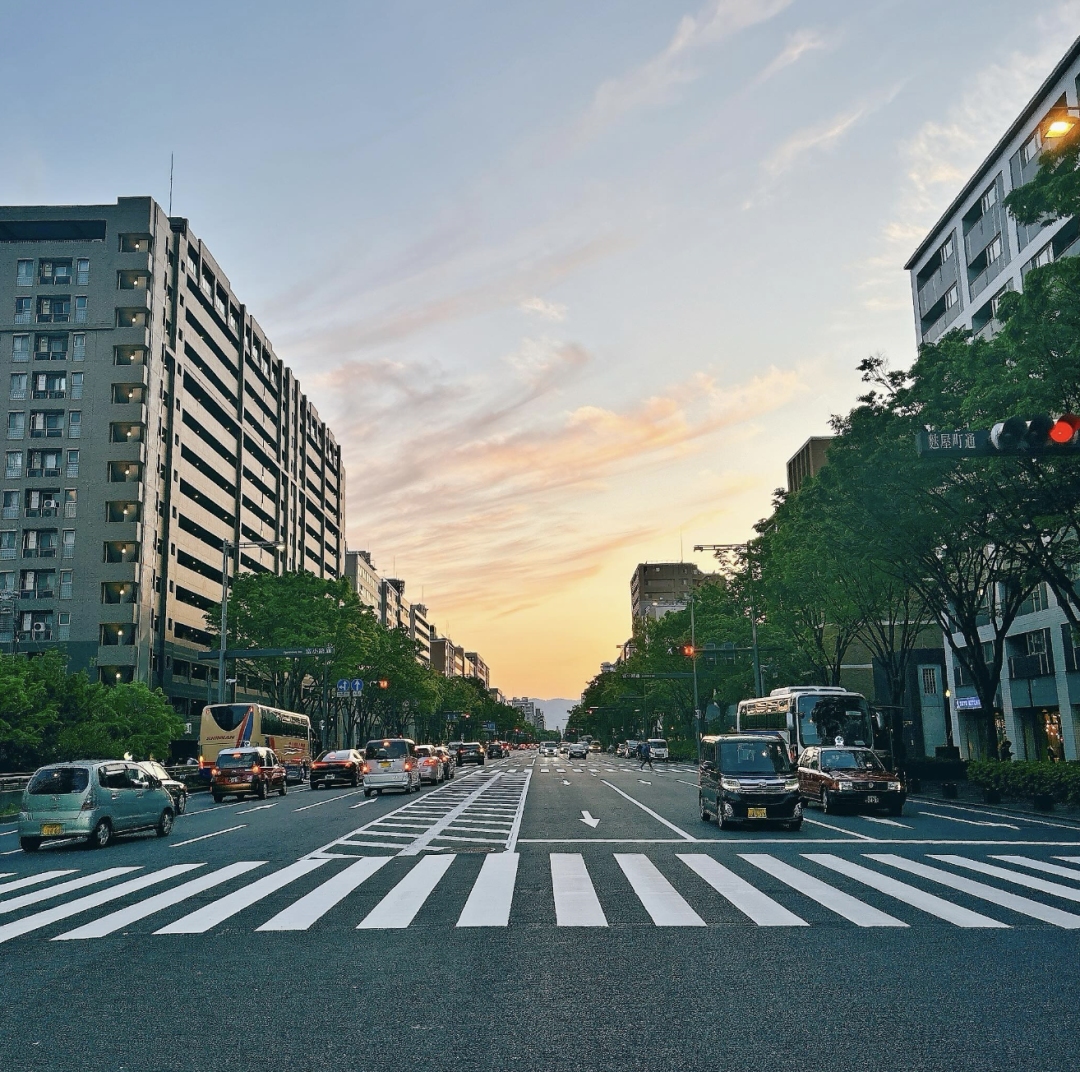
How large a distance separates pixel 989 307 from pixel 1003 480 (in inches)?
1134

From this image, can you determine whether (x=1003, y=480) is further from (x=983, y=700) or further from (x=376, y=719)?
(x=376, y=719)

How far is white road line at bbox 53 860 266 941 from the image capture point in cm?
1038

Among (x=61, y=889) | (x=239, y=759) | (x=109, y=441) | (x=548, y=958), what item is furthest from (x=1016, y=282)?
(x=109, y=441)

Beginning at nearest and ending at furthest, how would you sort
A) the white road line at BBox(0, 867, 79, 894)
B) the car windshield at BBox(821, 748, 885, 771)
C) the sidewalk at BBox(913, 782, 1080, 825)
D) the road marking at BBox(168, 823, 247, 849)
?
the white road line at BBox(0, 867, 79, 894) < the road marking at BBox(168, 823, 247, 849) < the sidewalk at BBox(913, 782, 1080, 825) < the car windshield at BBox(821, 748, 885, 771)

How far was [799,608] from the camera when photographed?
47438 millimetres

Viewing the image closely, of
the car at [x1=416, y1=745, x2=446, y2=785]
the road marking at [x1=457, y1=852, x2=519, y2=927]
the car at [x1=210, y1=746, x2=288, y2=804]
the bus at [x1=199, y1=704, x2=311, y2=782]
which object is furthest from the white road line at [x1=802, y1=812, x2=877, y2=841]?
the bus at [x1=199, y1=704, x2=311, y2=782]

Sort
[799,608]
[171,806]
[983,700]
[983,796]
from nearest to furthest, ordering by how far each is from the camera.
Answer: [171,806]
[983,796]
[983,700]
[799,608]

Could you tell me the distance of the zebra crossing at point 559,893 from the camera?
10.7 m

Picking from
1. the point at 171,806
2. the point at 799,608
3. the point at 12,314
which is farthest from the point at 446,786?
the point at 12,314

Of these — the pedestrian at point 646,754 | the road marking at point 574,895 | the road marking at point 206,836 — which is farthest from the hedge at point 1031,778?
the pedestrian at point 646,754

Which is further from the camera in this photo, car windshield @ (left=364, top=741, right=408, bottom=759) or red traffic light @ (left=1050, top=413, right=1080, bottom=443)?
car windshield @ (left=364, top=741, right=408, bottom=759)

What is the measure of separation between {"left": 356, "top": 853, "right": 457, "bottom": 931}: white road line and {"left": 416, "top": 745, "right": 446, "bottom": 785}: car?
89.4 feet

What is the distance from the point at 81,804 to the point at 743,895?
1317cm

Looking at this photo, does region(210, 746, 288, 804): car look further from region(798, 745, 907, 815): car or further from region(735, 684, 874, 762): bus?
region(798, 745, 907, 815): car
